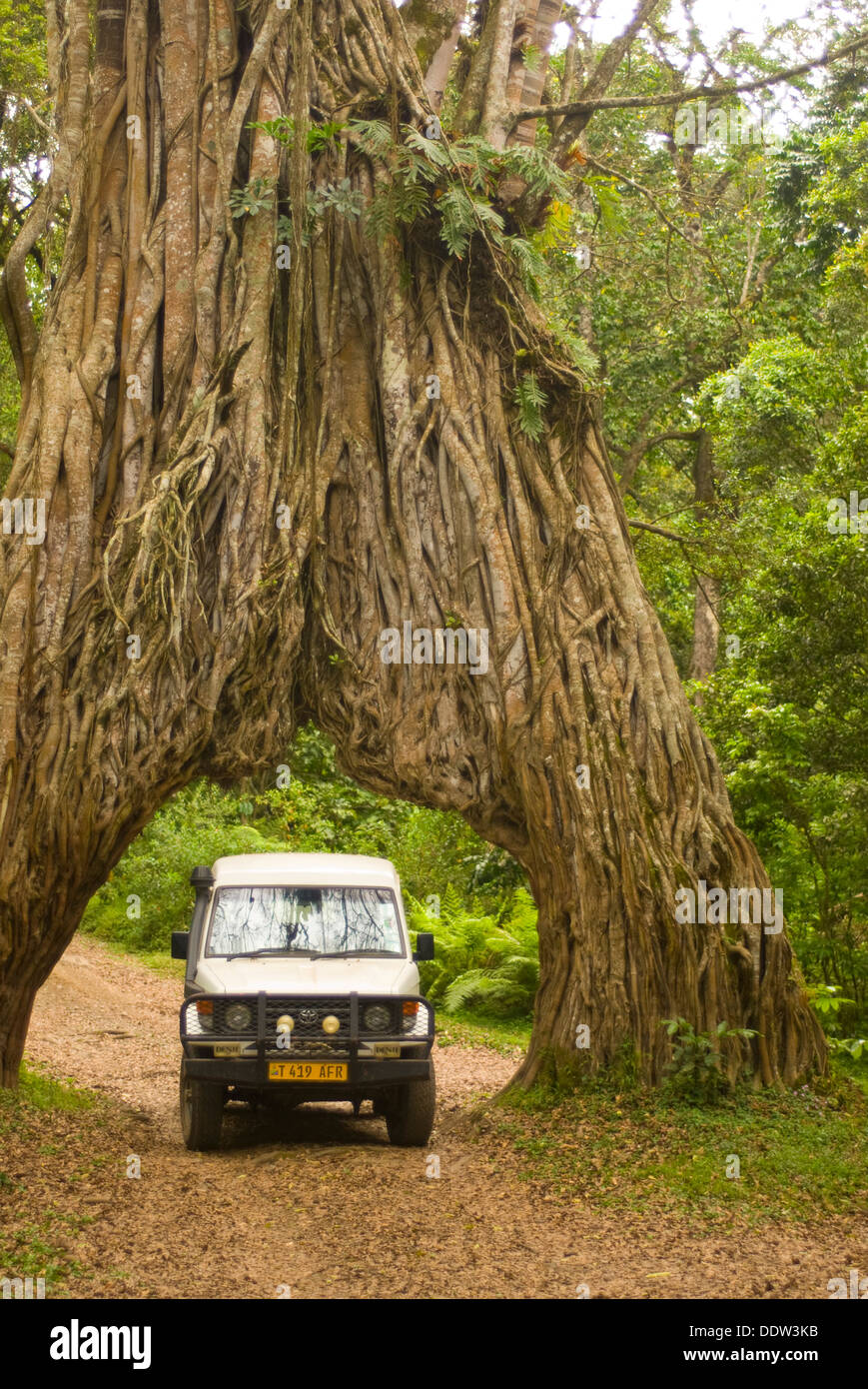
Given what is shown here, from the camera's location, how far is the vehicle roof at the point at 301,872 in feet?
31.5

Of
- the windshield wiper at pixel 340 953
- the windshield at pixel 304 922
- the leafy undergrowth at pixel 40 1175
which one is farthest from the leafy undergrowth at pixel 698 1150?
the leafy undergrowth at pixel 40 1175

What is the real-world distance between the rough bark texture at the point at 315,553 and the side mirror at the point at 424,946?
1037 mm

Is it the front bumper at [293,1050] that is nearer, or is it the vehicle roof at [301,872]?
the front bumper at [293,1050]

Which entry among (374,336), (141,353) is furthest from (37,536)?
(374,336)

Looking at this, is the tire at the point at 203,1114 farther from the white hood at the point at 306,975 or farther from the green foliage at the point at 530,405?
the green foliage at the point at 530,405

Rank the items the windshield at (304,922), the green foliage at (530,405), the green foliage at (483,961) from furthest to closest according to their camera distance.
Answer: the green foliage at (483,961) → the green foliage at (530,405) → the windshield at (304,922)

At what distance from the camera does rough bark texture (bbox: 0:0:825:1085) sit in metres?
9.62

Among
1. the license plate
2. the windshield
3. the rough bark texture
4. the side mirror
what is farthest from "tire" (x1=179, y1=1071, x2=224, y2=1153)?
the rough bark texture

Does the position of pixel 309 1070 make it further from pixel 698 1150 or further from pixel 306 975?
pixel 698 1150

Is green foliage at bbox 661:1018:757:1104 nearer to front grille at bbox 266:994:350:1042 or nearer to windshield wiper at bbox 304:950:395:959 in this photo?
windshield wiper at bbox 304:950:395:959

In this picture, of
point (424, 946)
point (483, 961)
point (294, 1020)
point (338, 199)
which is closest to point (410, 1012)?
point (424, 946)

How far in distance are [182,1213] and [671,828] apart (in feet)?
14.5

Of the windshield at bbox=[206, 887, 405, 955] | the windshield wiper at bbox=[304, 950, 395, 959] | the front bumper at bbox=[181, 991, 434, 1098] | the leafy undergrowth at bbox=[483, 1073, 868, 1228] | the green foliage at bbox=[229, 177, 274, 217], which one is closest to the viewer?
the leafy undergrowth at bbox=[483, 1073, 868, 1228]

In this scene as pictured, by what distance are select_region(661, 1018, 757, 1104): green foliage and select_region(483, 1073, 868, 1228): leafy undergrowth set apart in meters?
0.10
